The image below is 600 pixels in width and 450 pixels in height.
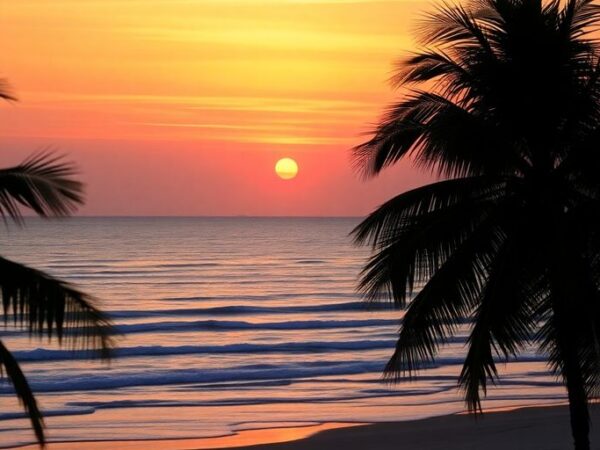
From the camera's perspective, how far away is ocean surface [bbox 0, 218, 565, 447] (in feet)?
66.6

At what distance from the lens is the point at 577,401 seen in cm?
1102

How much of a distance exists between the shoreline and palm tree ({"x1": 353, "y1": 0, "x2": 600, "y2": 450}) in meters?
6.32

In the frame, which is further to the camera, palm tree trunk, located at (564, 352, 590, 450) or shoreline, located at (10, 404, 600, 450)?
shoreline, located at (10, 404, 600, 450)

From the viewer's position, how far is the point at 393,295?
11.5m

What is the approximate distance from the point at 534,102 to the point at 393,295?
8.17 feet

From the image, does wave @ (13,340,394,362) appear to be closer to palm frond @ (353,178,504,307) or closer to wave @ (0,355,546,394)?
wave @ (0,355,546,394)

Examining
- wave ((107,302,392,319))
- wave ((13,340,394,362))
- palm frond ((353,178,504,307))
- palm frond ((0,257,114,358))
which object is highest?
wave ((107,302,392,319))

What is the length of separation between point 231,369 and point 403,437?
10.8m

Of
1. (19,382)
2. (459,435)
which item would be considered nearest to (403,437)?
(459,435)

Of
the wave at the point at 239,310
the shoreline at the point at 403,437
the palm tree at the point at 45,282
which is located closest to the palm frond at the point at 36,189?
the palm tree at the point at 45,282

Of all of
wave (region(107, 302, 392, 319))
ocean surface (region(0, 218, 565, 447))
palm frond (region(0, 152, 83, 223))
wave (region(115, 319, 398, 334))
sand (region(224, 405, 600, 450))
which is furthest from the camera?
wave (region(107, 302, 392, 319))

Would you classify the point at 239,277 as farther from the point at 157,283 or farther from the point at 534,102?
the point at 534,102

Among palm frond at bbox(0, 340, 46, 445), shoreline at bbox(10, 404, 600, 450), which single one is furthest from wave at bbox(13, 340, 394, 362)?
palm frond at bbox(0, 340, 46, 445)

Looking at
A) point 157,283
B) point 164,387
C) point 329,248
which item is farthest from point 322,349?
point 329,248
